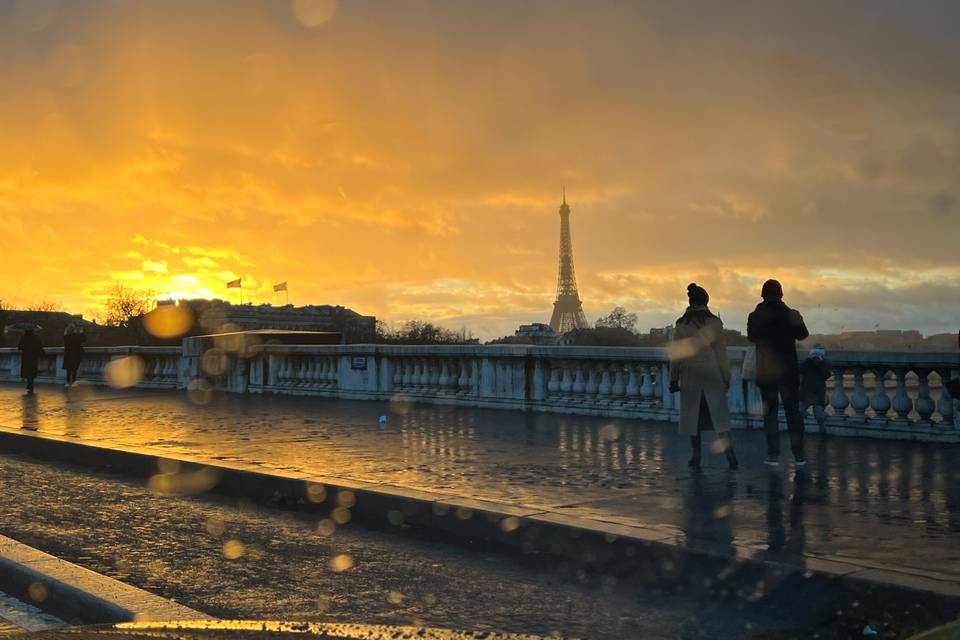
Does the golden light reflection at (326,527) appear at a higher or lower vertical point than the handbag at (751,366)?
lower

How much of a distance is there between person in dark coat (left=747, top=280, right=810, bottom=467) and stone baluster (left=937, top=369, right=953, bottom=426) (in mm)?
2383

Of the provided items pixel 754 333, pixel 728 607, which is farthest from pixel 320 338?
pixel 728 607

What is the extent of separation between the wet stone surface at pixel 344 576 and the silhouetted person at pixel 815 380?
6.56 meters

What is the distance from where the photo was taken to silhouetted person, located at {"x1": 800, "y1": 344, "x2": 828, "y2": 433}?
1232 cm

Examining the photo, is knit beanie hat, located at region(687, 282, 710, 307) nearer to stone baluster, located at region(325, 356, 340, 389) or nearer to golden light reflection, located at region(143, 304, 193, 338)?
stone baluster, located at region(325, 356, 340, 389)

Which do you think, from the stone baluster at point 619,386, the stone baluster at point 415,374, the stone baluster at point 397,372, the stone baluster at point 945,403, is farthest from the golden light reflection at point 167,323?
the stone baluster at point 945,403

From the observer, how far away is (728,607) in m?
5.51

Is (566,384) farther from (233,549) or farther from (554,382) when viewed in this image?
(233,549)

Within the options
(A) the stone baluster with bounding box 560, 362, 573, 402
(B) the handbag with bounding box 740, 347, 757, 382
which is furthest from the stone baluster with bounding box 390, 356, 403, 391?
(B) the handbag with bounding box 740, 347, 757, 382

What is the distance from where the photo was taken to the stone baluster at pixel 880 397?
12289 mm

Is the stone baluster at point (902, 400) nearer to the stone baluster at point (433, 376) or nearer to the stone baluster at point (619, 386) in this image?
the stone baluster at point (619, 386)

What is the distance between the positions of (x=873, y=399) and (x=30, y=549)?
963 centimetres

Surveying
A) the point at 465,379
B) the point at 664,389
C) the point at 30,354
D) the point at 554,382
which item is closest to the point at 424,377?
the point at 465,379

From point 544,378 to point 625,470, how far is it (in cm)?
717
